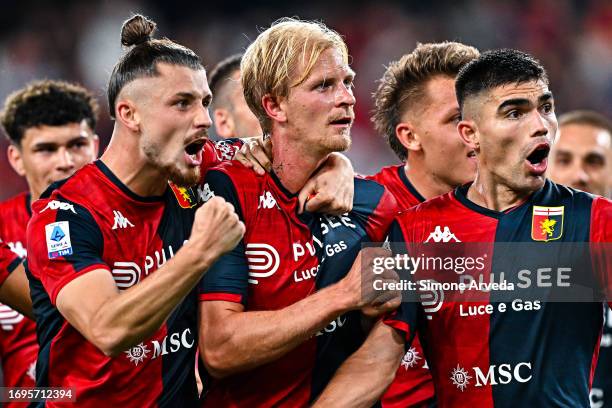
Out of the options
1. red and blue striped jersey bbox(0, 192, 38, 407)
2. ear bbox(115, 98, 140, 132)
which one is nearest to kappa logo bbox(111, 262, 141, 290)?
ear bbox(115, 98, 140, 132)

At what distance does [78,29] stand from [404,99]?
7.14 meters

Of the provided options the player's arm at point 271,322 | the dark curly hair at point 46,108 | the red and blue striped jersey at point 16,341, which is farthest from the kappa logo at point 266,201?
the dark curly hair at point 46,108

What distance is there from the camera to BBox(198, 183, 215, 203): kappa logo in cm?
406

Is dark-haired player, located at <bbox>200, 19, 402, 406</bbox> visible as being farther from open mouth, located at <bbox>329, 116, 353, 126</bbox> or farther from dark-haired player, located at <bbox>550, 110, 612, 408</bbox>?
dark-haired player, located at <bbox>550, 110, 612, 408</bbox>

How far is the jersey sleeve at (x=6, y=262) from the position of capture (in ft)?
15.2

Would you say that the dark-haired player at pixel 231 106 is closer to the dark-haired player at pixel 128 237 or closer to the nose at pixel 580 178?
the dark-haired player at pixel 128 237

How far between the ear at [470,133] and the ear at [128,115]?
1.40 m

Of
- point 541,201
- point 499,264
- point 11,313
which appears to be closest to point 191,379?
point 499,264

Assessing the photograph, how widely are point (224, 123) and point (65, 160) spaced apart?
1.21m

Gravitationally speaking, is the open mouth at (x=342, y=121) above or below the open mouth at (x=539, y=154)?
above

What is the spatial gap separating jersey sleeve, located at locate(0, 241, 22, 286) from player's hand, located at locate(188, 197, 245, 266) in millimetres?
1628

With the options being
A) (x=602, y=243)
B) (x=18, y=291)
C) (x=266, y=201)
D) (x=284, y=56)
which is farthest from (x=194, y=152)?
(x=602, y=243)

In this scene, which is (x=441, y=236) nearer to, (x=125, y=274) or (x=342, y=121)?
(x=342, y=121)

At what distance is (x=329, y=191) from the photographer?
4000 mm
